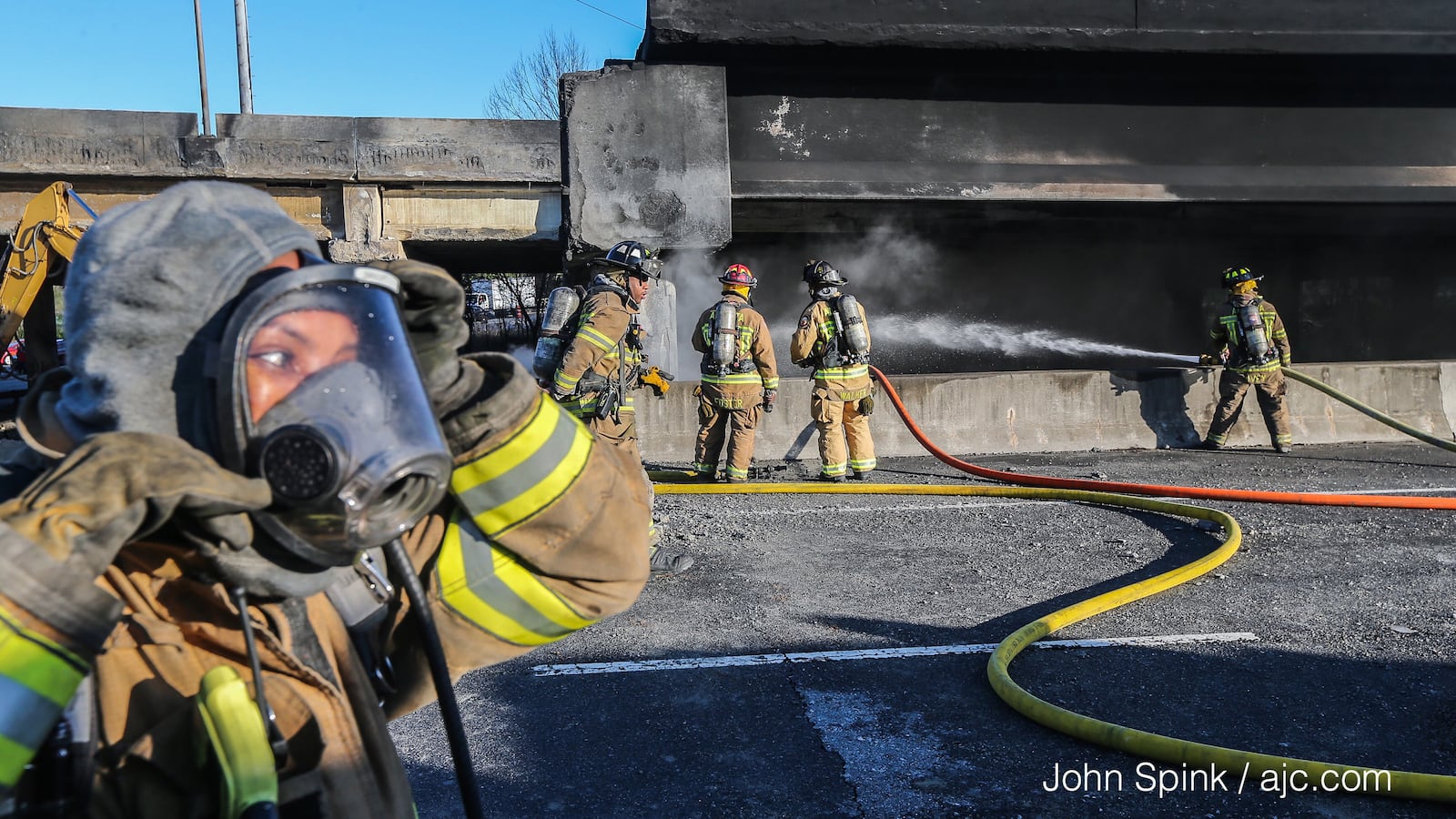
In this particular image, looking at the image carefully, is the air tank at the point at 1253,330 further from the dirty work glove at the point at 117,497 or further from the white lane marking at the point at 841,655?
the dirty work glove at the point at 117,497

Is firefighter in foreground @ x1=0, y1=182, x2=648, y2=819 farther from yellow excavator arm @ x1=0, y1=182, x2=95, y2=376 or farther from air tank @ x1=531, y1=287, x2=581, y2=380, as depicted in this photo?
yellow excavator arm @ x1=0, y1=182, x2=95, y2=376

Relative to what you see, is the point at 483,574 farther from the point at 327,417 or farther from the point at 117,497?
the point at 117,497

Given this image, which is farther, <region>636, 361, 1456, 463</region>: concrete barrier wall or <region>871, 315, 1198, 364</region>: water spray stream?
<region>871, 315, 1198, 364</region>: water spray stream

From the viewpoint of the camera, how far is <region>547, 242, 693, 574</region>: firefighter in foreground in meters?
6.85

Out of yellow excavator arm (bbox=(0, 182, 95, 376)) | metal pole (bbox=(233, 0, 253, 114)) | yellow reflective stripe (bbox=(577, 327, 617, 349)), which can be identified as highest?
metal pole (bbox=(233, 0, 253, 114))

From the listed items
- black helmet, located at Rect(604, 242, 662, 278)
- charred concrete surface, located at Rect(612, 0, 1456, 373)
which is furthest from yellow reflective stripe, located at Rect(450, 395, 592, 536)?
charred concrete surface, located at Rect(612, 0, 1456, 373)

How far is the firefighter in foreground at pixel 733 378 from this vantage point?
28.6ft

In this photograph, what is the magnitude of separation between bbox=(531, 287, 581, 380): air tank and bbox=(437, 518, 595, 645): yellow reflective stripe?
5836mm

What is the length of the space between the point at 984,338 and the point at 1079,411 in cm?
334

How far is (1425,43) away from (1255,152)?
1892mm

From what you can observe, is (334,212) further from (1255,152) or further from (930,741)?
(1255,152)

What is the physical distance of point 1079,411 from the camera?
1080cm

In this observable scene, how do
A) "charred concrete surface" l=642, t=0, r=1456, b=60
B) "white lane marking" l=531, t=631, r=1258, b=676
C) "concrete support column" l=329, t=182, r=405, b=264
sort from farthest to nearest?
"concrete support column" l=329, t=182, r=405, b=264 → "charred concrete surface" l=642, t=0, r=1456, b=60 → "white lane marking" l=531, t=631, r=1258, b=676

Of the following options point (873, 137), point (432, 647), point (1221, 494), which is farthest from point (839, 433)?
point (432, 647)
